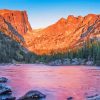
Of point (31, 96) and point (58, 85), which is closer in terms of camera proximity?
point (31, 96)

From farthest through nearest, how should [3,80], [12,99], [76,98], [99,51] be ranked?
[99,51] → [3,80] → [76,98] → [12,99]

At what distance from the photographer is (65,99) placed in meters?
35.0

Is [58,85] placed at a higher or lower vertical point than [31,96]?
lower

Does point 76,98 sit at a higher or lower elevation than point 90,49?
lower

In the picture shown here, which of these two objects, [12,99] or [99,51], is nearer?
[12,99]

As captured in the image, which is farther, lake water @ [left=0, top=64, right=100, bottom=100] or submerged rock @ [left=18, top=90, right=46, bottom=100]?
lake water @ [left=0, top=64, right=100, bottom=100]

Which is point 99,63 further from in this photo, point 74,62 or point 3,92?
point 3,92

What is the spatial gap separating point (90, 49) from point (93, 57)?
13290 millimetres

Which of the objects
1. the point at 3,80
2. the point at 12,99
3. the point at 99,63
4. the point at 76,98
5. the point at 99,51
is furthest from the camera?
the point at 99,51

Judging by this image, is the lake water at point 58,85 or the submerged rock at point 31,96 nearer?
the submerged rock at point 31,96

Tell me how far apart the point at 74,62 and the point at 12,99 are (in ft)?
536

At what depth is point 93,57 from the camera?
586ft

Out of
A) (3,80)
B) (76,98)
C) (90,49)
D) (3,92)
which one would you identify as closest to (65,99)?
(76,98)

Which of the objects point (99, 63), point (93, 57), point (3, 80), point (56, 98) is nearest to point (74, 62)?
point (93, 57)
